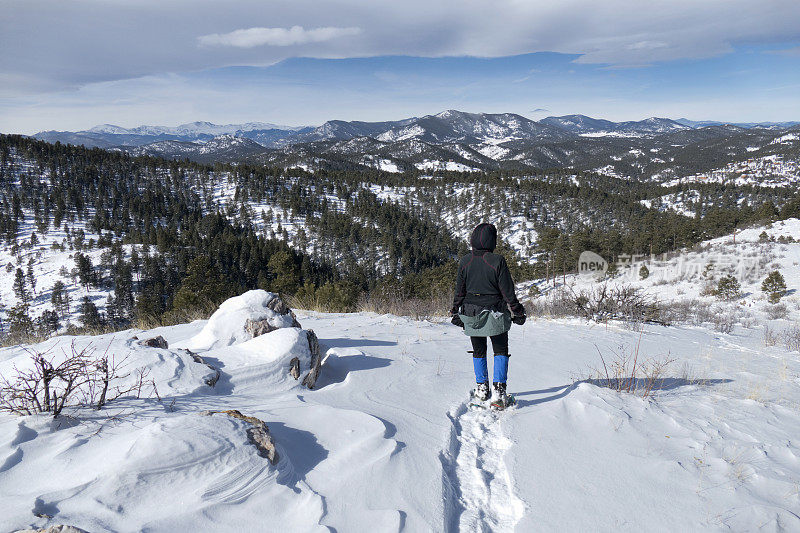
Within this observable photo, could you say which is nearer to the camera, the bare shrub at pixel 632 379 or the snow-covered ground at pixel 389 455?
the snow-covered ground at pixel 389 455

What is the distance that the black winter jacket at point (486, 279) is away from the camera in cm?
400

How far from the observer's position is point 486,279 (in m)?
4.01

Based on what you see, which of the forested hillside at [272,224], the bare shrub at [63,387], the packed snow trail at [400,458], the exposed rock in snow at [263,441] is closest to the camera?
the packed snow trail at [400,458]

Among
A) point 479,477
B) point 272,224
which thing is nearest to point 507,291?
point 479,477

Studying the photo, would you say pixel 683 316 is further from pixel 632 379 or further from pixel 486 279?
pixel 486 279

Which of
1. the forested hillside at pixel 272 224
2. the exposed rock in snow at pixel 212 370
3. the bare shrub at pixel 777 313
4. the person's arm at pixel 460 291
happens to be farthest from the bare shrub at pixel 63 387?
the forested hillside at pixel 272 224

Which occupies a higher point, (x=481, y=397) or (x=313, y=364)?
(x=313, y=364)

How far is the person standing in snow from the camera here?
3992 millimetres

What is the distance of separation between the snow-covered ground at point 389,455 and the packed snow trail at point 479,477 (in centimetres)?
1

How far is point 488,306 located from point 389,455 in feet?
6.03

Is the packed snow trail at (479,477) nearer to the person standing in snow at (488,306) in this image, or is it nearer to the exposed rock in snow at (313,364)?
the person standing in snow at (488,306)

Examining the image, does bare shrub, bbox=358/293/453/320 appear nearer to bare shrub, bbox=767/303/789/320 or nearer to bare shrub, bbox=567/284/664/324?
bare shrub, bbox=567/284/664/324

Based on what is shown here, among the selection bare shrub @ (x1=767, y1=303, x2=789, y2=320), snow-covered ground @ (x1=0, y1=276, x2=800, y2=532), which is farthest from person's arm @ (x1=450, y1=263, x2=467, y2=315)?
bare shrub @ (x1=767, y1=303, x2=789, y2=320)

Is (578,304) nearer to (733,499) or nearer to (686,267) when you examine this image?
(733,499)
